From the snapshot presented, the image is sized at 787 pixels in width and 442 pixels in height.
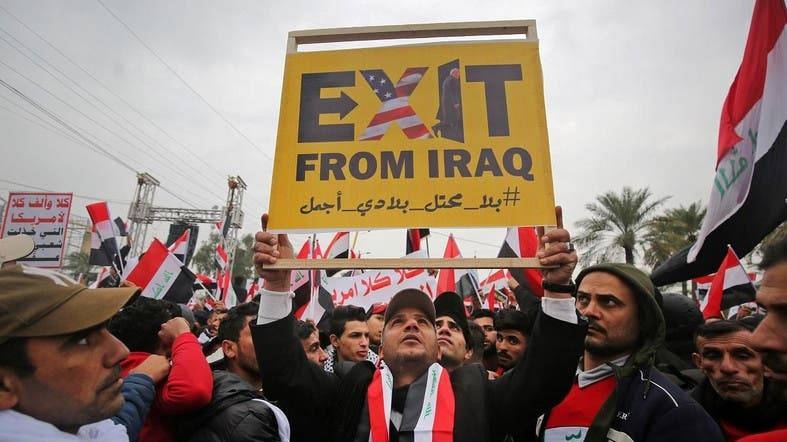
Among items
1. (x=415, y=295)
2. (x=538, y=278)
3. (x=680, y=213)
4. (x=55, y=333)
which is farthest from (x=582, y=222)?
(x=55, y=333)

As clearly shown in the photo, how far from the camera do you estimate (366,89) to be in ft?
8.07

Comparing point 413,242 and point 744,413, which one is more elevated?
point 413,242

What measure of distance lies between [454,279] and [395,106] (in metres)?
4.71

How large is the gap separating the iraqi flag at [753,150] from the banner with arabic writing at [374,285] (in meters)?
4.08

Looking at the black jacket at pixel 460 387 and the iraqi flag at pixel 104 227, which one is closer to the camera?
the black jacket at pixel 460 387

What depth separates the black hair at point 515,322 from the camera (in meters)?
4.13

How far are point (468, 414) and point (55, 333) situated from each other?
1.66 meters

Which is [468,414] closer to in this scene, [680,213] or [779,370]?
[779,370]

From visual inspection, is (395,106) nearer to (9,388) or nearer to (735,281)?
(9,388)

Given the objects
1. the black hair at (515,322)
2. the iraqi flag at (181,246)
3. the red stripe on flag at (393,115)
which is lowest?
the black hair at (515,322)

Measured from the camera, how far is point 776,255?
1.50 m

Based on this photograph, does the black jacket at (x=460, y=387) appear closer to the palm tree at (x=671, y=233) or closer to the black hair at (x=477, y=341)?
the black hair at (x=477, y=341)

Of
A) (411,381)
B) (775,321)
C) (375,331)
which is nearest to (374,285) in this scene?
(375,331)

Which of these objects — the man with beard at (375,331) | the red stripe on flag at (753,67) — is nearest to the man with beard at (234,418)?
the red stripe on flag at (753,67)
